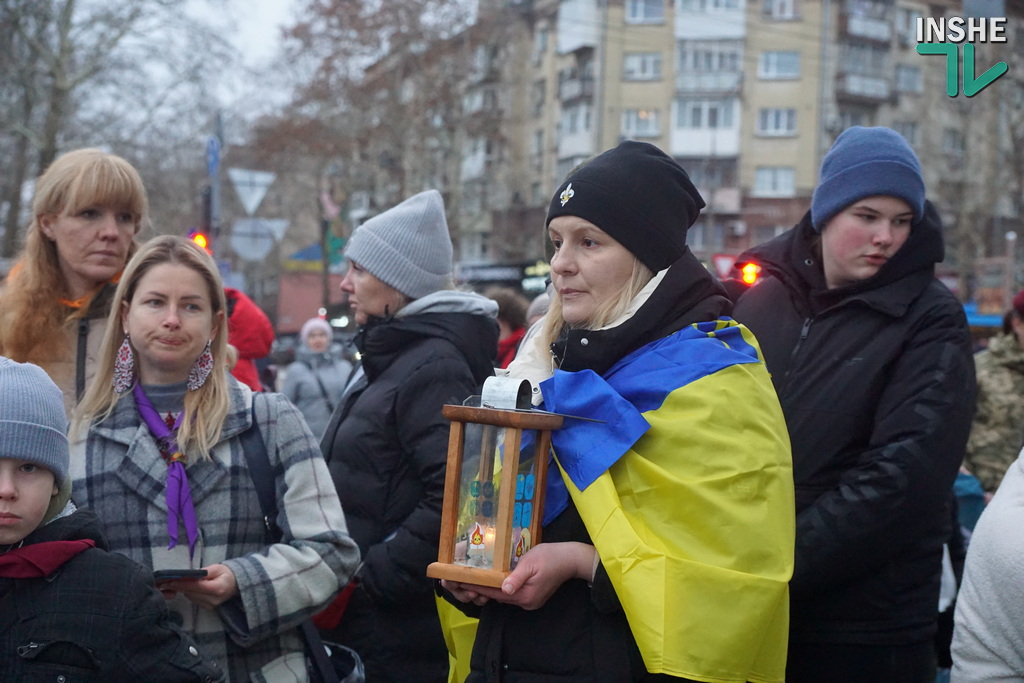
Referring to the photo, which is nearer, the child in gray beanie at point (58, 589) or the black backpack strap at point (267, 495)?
the child in gray beanie at point (58, 589)

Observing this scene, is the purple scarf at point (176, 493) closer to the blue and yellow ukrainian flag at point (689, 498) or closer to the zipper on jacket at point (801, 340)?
the blue and yellow ukrainian flag at point (689, 498)

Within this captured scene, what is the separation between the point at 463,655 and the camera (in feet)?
8.85

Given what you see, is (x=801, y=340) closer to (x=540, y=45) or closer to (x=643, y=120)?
(x=643, y=120)

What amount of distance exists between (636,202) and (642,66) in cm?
4986

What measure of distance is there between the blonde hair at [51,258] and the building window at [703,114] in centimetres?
4865

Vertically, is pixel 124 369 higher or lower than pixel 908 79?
lower

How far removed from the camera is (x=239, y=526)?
9.71ft

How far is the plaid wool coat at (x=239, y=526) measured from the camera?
2857mm

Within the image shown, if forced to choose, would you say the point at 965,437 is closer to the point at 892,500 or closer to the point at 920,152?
the point at 892,500

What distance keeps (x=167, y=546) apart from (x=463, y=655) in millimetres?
853

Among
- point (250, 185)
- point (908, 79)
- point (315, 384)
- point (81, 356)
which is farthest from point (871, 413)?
point (908, 79)

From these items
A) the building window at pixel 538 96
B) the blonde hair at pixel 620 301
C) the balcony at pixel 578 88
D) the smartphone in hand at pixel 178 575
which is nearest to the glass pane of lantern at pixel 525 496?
the blonde hair at pixel 620 301

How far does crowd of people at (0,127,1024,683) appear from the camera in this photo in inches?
89.6

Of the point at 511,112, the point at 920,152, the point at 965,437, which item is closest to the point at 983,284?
the point at 965,437
